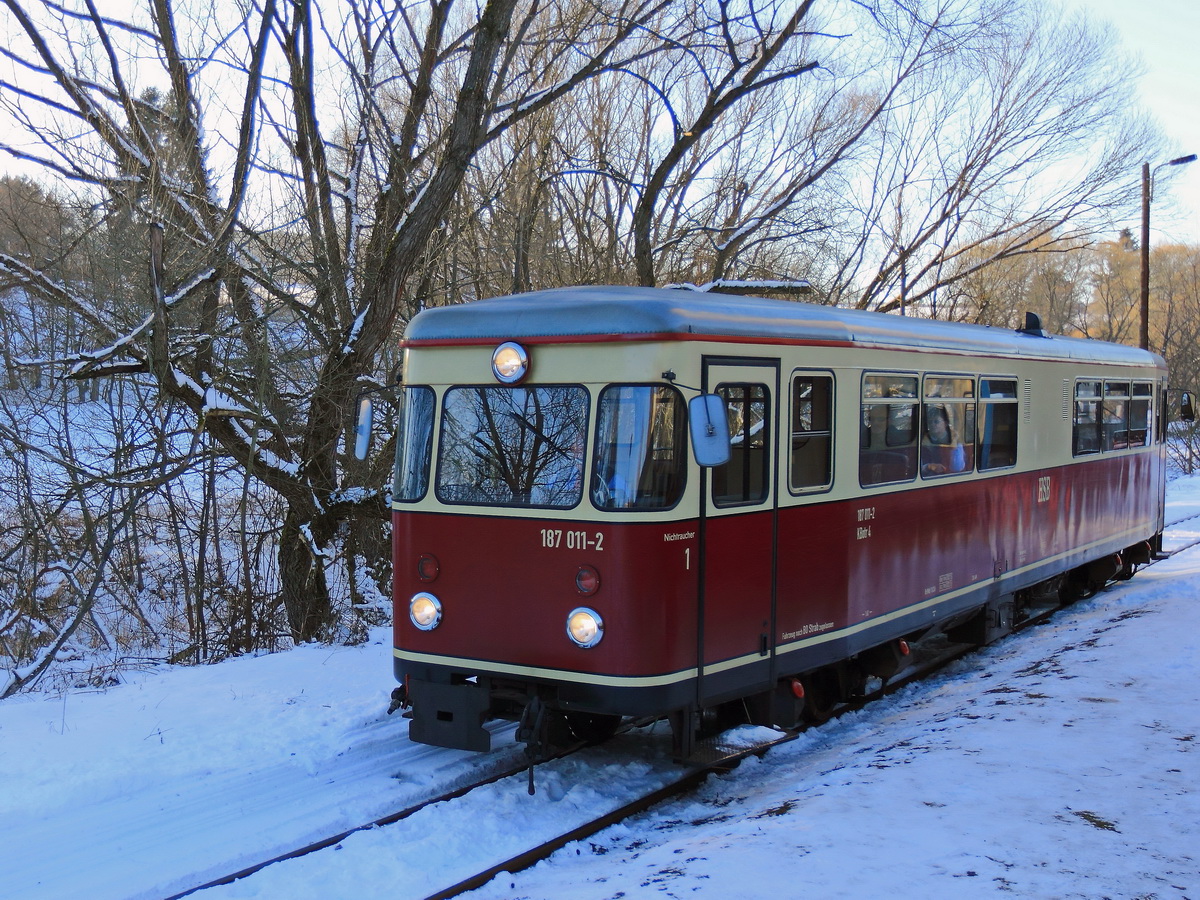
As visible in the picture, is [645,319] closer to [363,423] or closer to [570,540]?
[570,540]

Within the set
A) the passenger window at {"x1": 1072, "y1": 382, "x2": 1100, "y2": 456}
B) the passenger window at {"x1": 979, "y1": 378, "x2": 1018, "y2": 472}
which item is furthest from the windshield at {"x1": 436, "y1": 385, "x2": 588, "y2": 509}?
the passenger window at {"x1": 1072, "y1": 382, "x2": 1100, "y2": 456}

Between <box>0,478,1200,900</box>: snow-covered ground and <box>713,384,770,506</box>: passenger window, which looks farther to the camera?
<box>713,384,770,506</box>: passenger window

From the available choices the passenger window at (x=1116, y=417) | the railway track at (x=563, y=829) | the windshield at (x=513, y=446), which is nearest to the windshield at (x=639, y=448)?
the windshield at (x=513, y=446)

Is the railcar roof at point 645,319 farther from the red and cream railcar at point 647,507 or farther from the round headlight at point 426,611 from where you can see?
the round headlight at point 426,611

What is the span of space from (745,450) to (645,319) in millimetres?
1151

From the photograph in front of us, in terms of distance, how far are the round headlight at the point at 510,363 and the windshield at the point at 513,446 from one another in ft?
0.34

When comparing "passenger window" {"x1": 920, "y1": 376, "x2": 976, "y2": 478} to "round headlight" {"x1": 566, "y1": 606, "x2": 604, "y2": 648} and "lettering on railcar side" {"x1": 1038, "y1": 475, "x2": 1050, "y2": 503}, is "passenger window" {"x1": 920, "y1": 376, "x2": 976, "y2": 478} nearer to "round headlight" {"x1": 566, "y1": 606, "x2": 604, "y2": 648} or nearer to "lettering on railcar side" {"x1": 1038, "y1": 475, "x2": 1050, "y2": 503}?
"lettering on railcar side" {"x1": 1038, "y1": 475, "x2": 1050, "y2": 503}

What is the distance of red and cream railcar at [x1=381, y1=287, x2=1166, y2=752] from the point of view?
19.5 ft

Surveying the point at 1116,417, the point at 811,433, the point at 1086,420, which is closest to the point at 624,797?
the point at 811,433

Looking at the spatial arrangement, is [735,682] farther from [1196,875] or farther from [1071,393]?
[1071,393]

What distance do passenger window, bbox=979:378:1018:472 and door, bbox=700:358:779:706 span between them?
3.55 meters

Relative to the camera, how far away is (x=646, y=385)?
19.5ft

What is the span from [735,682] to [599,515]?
1468mm

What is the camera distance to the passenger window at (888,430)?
7559 mm
